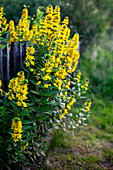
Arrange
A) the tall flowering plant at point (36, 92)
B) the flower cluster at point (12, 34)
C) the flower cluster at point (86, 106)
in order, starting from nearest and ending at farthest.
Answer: the tall flowering plant at point (36, 92)
the flower cluster at point (12, 34)
the flower cluster at point (86, 106)

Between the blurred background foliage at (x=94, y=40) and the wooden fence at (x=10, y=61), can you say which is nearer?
the wooden fence at (x=10, y=61)

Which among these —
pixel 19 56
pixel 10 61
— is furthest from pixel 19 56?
pixel 10 61

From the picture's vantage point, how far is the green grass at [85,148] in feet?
8.93

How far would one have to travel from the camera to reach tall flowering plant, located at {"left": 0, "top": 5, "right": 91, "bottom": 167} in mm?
1963

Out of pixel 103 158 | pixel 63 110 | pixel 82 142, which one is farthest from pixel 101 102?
pixel 63 110

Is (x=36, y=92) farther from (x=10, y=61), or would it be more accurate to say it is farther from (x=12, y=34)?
(x=12, y=34)

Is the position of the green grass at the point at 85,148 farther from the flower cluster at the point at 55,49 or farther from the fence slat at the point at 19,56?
the fence slat at the point at 19,56

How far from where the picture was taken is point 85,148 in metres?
3.16

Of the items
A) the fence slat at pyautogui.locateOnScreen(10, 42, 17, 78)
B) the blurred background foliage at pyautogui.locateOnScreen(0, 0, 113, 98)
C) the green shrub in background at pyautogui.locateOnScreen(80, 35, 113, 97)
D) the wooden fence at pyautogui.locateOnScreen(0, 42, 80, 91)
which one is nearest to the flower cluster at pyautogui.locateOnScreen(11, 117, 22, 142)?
the wooden fence at pyautogui.locateOnScreen(0, 42, 80, 91)

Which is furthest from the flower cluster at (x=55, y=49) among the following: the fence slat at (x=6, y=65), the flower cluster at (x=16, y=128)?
the flower cluster at (x=16, y=128)

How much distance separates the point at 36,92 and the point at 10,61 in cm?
60

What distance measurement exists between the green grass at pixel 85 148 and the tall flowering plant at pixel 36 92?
50cm

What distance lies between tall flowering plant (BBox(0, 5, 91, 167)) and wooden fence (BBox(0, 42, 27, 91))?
0.14 metres

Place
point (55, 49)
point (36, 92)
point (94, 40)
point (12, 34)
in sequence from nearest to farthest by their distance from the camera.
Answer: point (36, 92)
point (55, 49)
point (12, 34)
point (94, 40)
